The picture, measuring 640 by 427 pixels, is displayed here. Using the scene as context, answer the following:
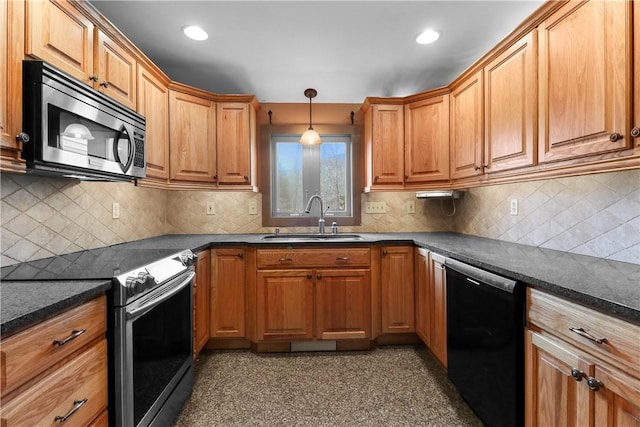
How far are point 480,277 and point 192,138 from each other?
238 centimetres

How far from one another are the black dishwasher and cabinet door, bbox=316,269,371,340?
2.23 feet

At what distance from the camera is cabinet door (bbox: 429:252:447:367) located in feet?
6.03

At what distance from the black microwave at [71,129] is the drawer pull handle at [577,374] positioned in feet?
6.92

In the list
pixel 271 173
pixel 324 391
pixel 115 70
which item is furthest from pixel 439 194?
pixel 115 70

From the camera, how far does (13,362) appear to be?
0.70 metres

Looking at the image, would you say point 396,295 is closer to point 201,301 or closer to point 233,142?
point 201,301

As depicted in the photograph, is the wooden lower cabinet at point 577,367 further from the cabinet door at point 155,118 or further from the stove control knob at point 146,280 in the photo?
the cabinet door at point 155,118

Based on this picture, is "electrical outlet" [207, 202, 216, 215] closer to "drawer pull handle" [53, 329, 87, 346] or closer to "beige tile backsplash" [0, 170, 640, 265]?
"beige tile backsplash" [0, 170, 640, 265]

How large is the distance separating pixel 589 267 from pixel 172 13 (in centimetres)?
275

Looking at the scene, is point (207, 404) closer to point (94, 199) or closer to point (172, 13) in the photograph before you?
point (94, 199)

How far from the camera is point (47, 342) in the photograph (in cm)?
80

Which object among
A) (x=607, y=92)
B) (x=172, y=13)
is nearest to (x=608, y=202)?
(x=607, y=92)

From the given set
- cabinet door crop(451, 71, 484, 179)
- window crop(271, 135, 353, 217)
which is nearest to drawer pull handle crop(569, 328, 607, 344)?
cabinet door crop(451, 71, 484, 179)

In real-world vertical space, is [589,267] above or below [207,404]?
above
